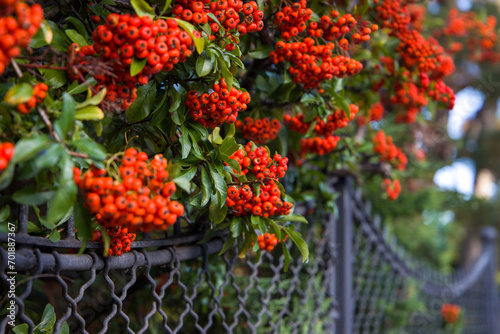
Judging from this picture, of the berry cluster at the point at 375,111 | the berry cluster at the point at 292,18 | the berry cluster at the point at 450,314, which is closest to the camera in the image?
the berry cluster at the point at 292,18

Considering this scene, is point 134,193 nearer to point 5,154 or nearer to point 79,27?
point 5,154

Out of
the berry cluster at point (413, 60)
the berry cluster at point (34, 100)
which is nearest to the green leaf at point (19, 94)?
the berry cluster at point (34, 100)

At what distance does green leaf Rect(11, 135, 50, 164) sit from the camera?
2.75 ft

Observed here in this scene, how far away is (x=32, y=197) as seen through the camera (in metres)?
0.93

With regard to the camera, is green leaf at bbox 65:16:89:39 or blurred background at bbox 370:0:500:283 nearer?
green leaf at bbox 65:16:89:39

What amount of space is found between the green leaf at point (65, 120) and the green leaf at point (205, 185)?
0.43 m

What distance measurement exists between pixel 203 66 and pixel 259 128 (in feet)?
1.62

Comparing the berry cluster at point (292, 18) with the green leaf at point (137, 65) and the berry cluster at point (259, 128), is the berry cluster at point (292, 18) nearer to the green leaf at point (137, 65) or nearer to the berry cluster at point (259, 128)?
the berry cluster at point (259, 128)

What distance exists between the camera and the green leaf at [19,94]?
87cm

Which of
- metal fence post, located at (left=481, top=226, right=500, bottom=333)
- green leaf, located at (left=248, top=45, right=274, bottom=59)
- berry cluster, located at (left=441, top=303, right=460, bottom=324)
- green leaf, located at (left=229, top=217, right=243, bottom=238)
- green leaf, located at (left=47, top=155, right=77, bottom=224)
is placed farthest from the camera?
metal fence post, located at (left=481, top=226, right=500, bottom=333)

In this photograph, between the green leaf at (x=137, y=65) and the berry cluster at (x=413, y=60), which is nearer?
the green leaf at (x=137, y=65)

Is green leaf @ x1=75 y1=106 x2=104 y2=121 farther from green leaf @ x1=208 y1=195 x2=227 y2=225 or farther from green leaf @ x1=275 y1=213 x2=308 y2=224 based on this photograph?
green leaf @ x1=275 y1=213 x2=308 y2=224

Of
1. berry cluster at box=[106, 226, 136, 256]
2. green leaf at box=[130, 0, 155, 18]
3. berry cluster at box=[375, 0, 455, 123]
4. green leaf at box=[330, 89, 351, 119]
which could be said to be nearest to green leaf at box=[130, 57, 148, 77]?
green leaf at box=[130, 0, 155, 18]

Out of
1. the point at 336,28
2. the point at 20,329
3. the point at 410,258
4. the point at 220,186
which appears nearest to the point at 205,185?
the point at 220,186
